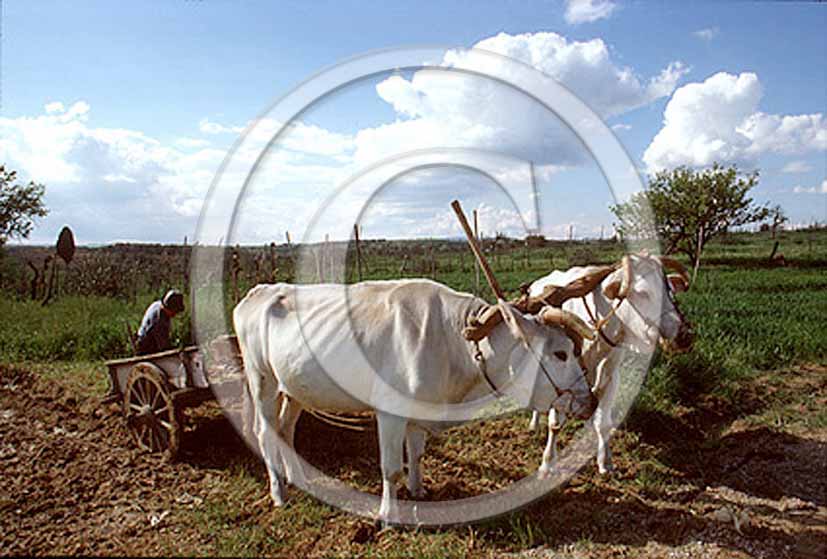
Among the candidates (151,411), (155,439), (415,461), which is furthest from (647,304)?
(155,439)

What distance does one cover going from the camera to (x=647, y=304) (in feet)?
19.3

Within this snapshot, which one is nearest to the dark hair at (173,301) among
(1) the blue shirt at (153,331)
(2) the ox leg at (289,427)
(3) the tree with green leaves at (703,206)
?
(1) the blue shirt at (153,331)

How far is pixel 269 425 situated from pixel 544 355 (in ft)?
9.28

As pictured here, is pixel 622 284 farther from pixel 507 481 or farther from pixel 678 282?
pixel 507 481

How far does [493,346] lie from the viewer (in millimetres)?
4879

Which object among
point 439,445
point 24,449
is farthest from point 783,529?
point 24,449

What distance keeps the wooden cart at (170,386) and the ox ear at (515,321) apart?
321cm

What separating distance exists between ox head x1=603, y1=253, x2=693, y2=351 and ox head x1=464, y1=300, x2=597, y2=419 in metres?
1.36

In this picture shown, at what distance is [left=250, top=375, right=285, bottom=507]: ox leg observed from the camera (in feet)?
18.4

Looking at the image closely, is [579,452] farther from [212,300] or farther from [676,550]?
[212,300]

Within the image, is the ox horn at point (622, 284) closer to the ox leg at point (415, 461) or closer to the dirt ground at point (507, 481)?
the dirt ground at point (507, 481)

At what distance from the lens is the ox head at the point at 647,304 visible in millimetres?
5730

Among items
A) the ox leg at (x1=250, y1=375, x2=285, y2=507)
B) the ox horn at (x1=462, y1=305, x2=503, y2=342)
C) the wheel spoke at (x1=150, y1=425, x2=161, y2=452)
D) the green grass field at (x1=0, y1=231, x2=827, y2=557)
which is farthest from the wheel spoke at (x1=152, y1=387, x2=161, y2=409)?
the ox horn at (x1=462, y1=305, x2=503, y2=342)

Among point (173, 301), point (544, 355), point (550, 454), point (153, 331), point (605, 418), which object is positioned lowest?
point (550, 454)
